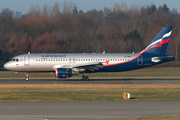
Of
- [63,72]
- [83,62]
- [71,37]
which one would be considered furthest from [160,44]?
[71,37]

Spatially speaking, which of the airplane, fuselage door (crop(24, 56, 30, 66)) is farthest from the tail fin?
fuselage door (crop(24, 56, 30, 66))

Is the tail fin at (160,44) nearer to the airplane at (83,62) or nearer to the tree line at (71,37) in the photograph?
the airplane at (83,62)

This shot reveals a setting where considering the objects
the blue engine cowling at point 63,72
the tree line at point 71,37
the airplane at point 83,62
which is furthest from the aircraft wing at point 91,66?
the tree line at point 71,37

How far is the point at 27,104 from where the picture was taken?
791 inches

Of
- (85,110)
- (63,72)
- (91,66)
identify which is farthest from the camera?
(91,66)

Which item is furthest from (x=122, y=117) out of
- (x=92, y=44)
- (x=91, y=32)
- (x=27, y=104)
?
(x=91, y=32)

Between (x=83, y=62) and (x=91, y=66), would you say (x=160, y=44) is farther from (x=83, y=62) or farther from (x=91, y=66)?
(x=83, y=62)

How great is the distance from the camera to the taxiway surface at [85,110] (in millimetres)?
16016

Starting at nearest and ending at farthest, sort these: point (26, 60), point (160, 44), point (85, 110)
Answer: point (85, 110) < point (26, 60) < point (160, 44)

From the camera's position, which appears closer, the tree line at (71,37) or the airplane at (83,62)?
the airplane at (83,62)

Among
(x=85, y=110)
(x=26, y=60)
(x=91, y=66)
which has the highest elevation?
(x=26, y=60)

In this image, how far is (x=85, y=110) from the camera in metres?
17.8

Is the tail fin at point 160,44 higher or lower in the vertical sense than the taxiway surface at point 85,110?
higher

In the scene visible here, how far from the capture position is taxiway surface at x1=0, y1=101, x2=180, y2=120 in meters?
16.0
